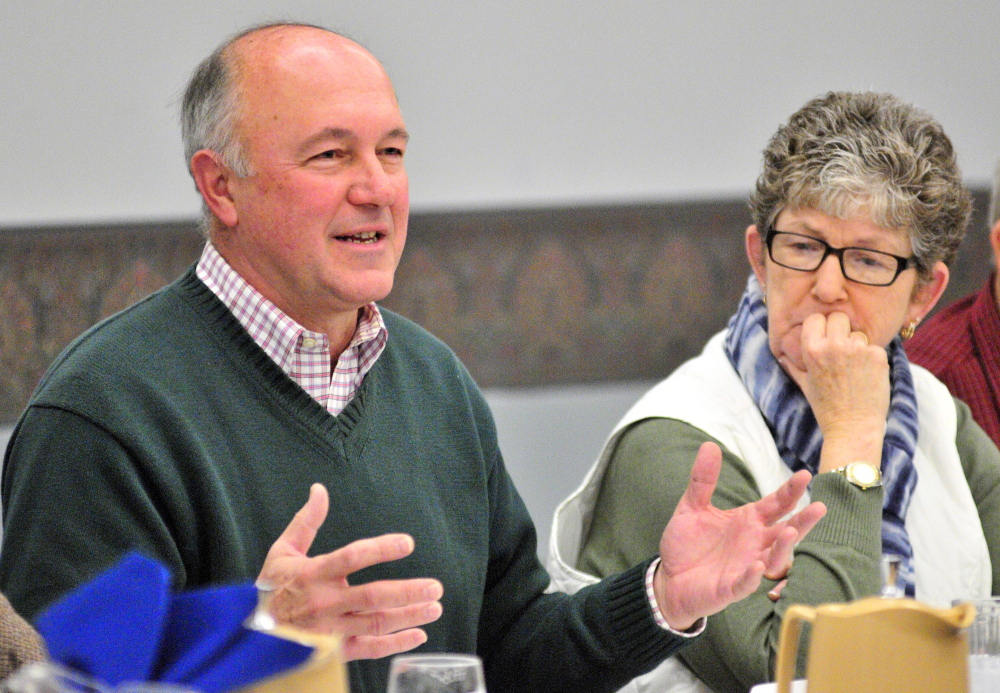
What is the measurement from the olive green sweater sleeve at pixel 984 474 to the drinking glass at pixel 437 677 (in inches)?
51.6

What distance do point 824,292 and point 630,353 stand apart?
1.43m

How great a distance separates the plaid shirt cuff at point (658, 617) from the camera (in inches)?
55.8

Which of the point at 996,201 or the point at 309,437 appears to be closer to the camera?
the point at 309,437

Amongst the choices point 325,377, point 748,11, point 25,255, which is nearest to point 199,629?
point 325,377

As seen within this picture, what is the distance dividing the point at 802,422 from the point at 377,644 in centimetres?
94

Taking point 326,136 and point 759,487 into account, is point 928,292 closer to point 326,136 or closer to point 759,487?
point 759,487

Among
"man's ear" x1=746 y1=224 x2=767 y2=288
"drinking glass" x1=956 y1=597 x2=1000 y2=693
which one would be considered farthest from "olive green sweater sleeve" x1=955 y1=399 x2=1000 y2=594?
"drinking glass" x1=956 y1=597 x2=1000 y2=693

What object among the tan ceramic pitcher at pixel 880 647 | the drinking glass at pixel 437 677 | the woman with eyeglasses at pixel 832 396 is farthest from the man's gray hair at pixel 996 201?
the drinking glass at pixel 437 677

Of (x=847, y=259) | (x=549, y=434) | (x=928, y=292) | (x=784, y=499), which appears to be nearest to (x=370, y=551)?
(x=784, y=499)

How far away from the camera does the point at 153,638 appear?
0.78 metres

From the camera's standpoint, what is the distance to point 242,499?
1.41 meters

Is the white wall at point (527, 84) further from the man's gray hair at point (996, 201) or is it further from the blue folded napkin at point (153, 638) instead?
the blue folded napkin at point (153, 638)

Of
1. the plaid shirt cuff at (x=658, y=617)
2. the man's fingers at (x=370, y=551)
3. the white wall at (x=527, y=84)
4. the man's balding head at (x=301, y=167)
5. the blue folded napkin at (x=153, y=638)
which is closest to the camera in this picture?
the blue folded napkin at (x=153, y=638)

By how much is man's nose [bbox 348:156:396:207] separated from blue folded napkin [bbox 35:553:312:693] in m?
0.80
